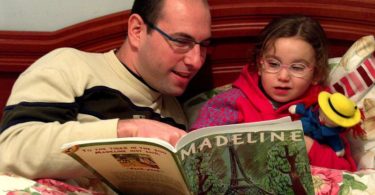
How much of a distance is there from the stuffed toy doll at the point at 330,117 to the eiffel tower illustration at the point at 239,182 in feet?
0.91

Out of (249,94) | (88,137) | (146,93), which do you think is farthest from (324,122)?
(88,137)

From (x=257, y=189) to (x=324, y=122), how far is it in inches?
13.4

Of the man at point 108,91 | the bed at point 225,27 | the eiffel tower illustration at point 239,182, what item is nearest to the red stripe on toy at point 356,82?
the bed at point 225,27

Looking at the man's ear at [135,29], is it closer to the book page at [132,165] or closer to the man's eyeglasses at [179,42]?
the man's eyeglasses at [179,42]

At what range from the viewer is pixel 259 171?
0.94 m

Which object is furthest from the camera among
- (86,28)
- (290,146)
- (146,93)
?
(86,28)

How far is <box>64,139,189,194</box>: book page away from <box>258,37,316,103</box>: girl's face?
0.47 metres

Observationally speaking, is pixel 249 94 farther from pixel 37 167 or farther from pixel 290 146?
pixel 37 167

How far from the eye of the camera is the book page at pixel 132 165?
88 cm

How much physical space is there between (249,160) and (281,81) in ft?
1.41

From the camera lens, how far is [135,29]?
1.30 meters

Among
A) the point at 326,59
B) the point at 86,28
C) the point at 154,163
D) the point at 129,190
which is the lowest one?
the point at 129,190

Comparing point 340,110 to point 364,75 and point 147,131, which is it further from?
point 147,131

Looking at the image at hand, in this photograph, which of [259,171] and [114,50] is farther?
[114,50]
